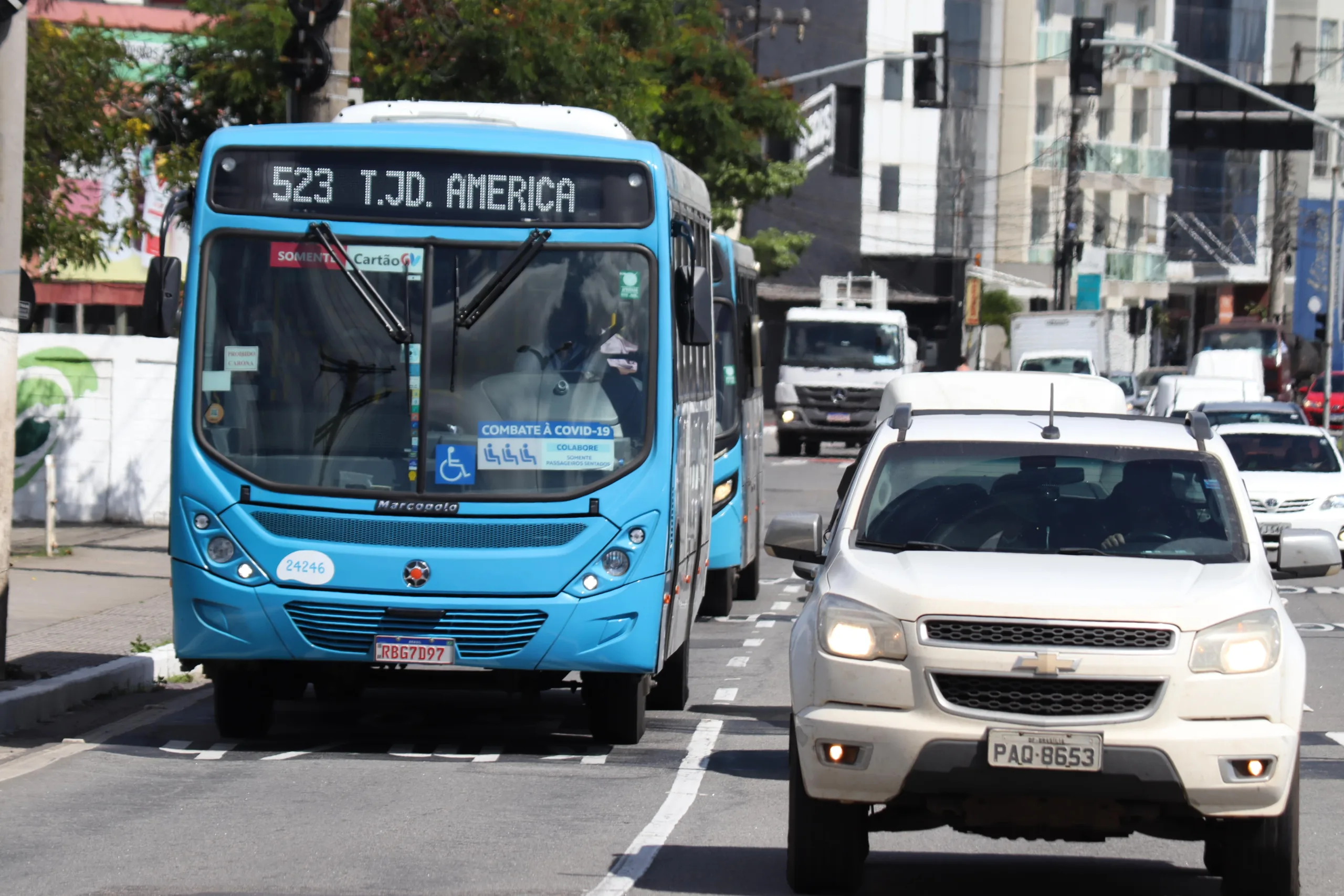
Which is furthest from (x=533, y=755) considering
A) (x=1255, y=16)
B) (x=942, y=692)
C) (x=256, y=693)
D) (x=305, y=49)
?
(x=1255, y=16)

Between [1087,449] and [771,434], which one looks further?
[771,434]

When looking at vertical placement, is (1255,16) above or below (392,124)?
above

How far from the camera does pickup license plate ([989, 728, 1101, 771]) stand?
6.48 meters

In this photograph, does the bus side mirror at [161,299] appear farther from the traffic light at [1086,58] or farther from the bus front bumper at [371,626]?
the traffic light at [1086,58]

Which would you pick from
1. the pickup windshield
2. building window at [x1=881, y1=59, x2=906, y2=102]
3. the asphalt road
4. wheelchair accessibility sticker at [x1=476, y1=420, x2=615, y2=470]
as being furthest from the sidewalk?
building window at [x1=881, y1=59, x2=906, y2=102]

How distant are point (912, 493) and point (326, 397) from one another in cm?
376

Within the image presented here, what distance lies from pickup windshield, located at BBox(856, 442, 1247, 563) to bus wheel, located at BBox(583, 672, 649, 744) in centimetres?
317

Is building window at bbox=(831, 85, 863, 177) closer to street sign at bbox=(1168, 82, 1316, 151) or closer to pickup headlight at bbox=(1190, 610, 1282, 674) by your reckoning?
street sign at bbox=(1168, 82, 1316, 151)

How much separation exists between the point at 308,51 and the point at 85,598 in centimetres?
455

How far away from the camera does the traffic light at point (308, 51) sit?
54.3 ft

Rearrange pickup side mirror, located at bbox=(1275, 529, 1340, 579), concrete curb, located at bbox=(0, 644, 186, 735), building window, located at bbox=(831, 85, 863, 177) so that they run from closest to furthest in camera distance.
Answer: pickup side mirror, located at bbox=(1275, 529, 1340, 579) → concrete curb, located at bbox=(0, 644, 186, 735) → building window, located at bbox=(831, 85, 863, 177)

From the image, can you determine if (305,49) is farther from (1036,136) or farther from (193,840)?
(1036,136)

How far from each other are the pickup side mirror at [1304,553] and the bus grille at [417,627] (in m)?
3.73

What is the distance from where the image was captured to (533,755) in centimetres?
1070
